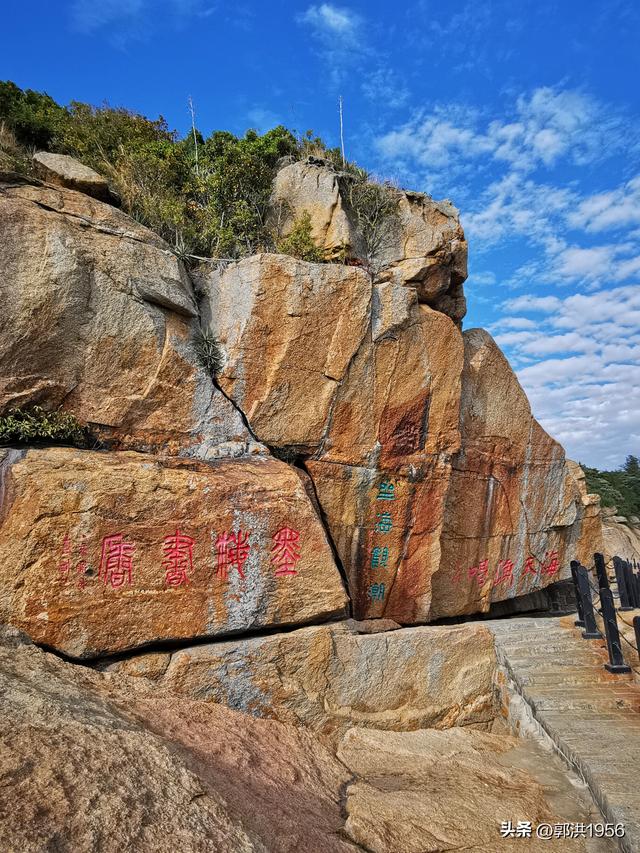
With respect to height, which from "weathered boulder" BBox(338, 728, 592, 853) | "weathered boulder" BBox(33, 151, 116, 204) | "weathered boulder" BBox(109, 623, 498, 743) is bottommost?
"weathered boulder" BBox(338, 728, 592, 853)

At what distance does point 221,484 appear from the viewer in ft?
19.5

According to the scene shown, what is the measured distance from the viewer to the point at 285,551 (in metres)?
6.04

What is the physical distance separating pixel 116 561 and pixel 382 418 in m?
4.46

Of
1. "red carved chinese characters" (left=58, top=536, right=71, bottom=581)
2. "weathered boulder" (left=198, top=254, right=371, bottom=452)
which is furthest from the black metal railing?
"red carved chinese characters" (left=58, top=536, right=71, bottom=581)

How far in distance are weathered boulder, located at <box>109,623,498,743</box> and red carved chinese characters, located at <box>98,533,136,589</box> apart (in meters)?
0.80

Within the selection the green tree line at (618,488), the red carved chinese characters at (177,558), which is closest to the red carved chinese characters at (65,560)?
the red carved chinese characters at (177,558)

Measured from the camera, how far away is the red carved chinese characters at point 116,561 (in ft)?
17.1

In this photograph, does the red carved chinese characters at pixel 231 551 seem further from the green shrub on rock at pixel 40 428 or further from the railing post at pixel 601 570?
the railing post at pixel 601 570

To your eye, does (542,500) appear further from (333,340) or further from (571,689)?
(333,340)

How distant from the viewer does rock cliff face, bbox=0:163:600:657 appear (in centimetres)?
530

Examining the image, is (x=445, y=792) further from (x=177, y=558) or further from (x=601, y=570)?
(x=601, y=570)

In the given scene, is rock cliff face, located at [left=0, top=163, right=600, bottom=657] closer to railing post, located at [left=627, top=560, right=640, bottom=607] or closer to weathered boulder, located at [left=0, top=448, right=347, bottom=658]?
weathered boulder, located at [left=0, top=448, right=347, bottom=658]

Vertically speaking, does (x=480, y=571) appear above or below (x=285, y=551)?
below

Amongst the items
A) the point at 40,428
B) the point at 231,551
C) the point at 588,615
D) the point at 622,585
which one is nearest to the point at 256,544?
the point at 231,551
